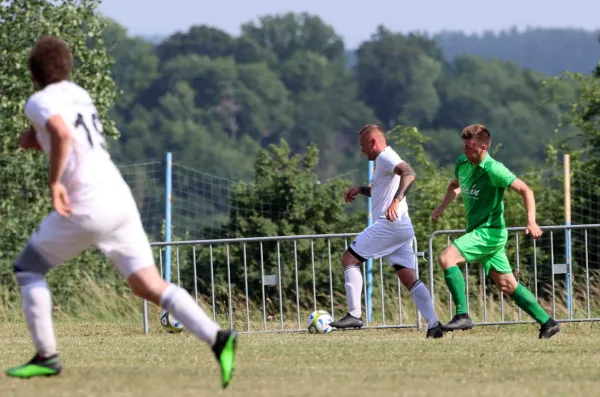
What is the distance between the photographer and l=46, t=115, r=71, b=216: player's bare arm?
653 centimetres

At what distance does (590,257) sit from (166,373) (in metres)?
11.9

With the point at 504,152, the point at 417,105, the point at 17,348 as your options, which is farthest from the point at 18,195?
the point at 417,105

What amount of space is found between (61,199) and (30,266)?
1.87 feet

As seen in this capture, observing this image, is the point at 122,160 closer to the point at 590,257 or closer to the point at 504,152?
the point at 504,152

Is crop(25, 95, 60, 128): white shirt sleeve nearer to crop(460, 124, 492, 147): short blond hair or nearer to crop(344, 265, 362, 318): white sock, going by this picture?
crop(460, 124, 492, 147): short blond hair

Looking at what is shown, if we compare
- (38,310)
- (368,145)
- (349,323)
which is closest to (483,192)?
(368,145)

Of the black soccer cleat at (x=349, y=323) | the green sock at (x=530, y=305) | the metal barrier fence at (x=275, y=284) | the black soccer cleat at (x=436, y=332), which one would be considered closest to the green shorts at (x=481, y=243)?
the green sock at (x=530, y=305)

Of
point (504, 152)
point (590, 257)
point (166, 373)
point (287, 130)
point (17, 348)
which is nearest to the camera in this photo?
point (166, 373)

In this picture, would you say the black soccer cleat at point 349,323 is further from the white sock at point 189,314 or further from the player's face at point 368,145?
the white sock at point 189,314

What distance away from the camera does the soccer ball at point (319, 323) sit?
38.7 feet

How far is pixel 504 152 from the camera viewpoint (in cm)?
10744

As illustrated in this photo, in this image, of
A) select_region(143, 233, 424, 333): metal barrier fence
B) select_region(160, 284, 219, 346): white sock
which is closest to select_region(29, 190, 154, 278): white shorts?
A: select_region(160, 284, 219, 346): white sock

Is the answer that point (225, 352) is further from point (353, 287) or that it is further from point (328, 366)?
point (353, 287)

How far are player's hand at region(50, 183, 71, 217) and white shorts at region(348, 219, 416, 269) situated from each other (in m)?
4.94
